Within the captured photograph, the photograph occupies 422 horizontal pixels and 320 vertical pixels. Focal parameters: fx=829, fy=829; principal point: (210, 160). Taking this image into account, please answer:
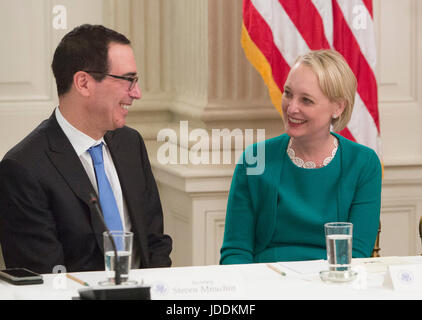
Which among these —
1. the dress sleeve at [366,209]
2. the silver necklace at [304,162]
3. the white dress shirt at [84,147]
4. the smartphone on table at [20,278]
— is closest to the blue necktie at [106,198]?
the white dress shirt at [84,147]

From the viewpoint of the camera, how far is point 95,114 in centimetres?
285

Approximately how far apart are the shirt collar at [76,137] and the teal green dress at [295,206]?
2.00 ft

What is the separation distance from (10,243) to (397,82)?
2.60 m

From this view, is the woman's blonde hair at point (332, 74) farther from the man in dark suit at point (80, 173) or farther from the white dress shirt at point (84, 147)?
the white dress shirt at point (84, 147)

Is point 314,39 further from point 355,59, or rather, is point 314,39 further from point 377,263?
point 377,263

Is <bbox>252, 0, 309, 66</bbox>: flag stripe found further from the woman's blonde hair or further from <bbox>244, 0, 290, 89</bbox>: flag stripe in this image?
the woman's blonde hair

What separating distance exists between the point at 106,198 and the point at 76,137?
0.23 meters

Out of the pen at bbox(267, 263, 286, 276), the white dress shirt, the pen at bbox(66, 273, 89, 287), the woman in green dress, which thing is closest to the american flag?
the woman in green dress

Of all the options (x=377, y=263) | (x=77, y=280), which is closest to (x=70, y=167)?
(x=77, y=280)

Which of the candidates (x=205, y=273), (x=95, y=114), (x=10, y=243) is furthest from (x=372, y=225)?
(x=10, y=243)

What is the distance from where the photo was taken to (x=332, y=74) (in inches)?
123

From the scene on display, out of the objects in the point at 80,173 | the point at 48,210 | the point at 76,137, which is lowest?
the point at 48,210

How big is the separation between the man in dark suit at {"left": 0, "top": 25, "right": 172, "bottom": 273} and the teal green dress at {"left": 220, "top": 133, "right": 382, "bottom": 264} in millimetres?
302
